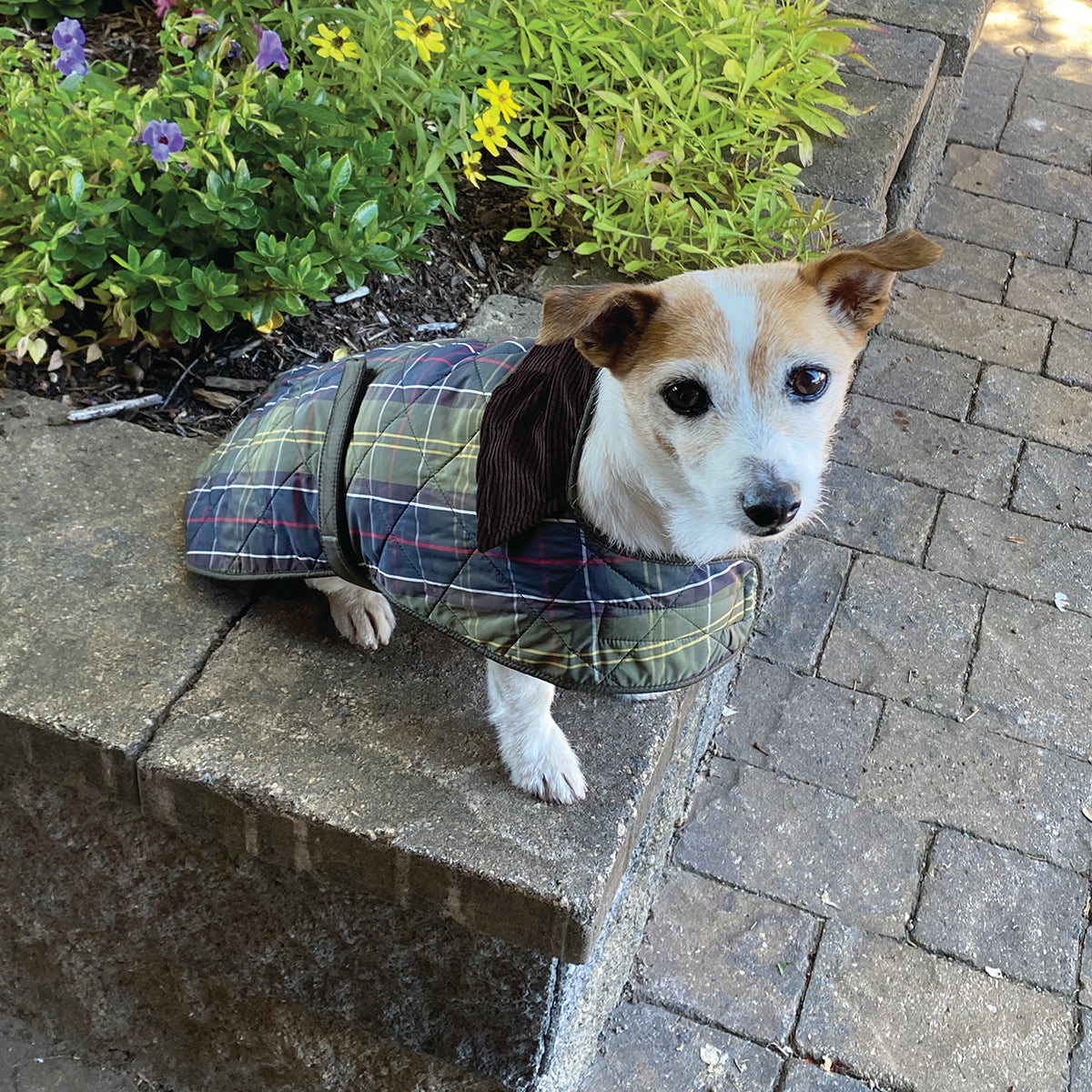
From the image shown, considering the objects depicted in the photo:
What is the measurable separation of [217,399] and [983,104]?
4534 mm

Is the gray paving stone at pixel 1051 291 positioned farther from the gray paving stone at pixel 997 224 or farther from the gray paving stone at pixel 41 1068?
the gray paving stone at pixel 41 1068

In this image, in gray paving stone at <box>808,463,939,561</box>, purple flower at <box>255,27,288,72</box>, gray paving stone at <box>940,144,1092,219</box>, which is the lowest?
gray paving stone at <box>808,463,939,561</box>

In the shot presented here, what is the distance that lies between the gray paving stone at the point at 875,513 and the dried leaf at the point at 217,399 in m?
1.73

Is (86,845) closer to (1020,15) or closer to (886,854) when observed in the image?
(886,854)

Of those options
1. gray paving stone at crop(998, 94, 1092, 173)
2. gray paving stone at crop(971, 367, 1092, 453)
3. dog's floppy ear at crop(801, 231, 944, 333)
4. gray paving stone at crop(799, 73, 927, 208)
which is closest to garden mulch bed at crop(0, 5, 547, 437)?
gray paving stone at crop(799, 73, 927, 208)

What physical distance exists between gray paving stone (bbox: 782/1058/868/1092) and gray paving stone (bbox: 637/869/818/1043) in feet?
0.23

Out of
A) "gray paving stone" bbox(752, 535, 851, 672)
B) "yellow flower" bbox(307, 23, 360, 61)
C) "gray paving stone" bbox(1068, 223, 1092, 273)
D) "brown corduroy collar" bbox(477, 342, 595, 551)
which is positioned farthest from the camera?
"gray paving stone" bbox(1068, 223, 1092, 273)

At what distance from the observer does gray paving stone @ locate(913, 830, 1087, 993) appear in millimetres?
2430

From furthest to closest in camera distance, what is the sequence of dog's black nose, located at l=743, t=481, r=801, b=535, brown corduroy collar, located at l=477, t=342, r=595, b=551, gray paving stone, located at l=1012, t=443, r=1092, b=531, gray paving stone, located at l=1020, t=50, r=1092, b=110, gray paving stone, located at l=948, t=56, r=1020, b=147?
gray paving stone, located at l=1020, t=50, r=1092, b=110
gray paving stone, located at l=948, t=56, r=1020, b=147
gray paving stone, located at l=1012, t=443, r=1092, b=531
brown corduroy collar, located at l=477, t=342, r=595, b=551
dog's black nose, located at l=743, t=481, r=801, b=535

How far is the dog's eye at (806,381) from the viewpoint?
5.33 feet

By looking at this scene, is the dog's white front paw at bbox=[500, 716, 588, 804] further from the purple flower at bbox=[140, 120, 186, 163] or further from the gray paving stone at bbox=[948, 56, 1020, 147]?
the gray paving stone at bbox=[948, 56, 1020, 147]

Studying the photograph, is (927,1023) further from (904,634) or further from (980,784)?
(904,634)

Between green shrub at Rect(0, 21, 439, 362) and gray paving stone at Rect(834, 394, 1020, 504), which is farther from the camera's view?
gray paving stone at Rect(834, 394, 1020, 504)

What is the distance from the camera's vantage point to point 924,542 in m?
3.34
